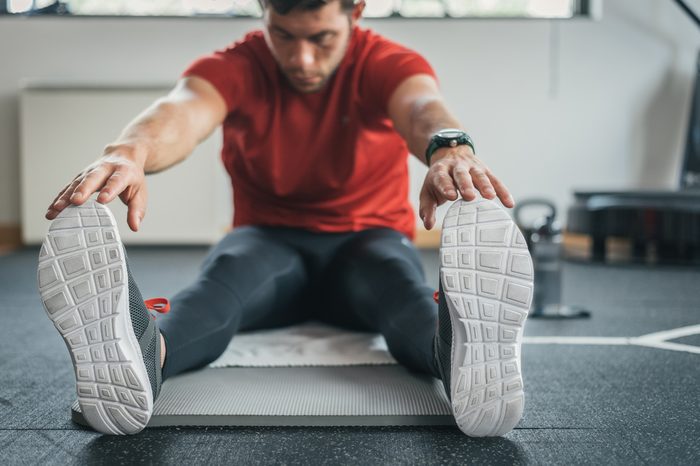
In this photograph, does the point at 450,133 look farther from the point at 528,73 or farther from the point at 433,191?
the point at 528,73

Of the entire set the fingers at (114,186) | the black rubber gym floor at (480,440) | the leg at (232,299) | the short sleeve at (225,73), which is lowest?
the black rubber gym floor at (480,440)

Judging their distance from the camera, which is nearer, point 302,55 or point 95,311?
point 95,311

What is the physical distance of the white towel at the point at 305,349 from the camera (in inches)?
52.2

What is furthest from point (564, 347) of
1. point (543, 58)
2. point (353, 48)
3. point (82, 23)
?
point (82, 23)

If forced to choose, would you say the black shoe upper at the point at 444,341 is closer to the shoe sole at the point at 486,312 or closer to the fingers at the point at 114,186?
the shoe sole at the point at 486,312

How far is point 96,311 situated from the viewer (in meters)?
0.90

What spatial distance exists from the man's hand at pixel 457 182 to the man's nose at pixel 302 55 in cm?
44

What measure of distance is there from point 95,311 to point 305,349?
0.59 metres

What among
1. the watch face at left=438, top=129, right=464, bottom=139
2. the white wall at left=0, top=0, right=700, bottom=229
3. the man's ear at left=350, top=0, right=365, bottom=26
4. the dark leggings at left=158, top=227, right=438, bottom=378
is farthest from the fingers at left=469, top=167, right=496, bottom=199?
the white wall at left=0, top=0, right=700, bottom=229

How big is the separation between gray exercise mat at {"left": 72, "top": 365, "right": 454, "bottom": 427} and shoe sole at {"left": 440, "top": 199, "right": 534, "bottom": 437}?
0.13 metres

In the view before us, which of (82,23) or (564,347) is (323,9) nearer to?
(564,347)

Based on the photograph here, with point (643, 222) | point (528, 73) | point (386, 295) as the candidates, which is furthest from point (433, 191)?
point (528, 73)

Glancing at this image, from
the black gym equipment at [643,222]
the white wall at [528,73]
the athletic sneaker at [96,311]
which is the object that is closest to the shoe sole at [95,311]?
the athletic sneaker at [96,311]

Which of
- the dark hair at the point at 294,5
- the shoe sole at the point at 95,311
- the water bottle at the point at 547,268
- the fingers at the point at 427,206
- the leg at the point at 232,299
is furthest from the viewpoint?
the water bottle at the point at 547,268
